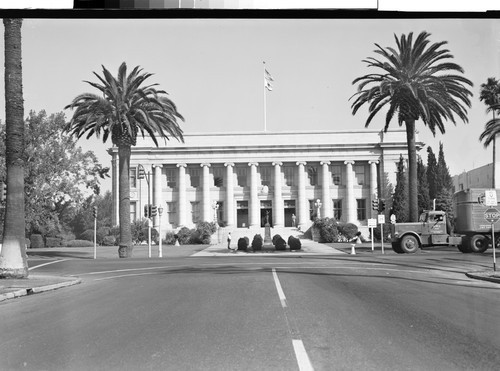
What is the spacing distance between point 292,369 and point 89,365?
2083 mm

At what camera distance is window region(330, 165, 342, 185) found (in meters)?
54.0

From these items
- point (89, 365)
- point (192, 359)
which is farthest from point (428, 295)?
point (89, 365)

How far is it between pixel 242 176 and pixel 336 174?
13906 millimetres

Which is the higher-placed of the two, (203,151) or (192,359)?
(203,151)

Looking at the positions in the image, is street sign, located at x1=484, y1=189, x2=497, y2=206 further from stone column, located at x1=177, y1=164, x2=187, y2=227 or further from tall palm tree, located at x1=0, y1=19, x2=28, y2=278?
stone column, located at x1=177, y1=164, x2=187, y2=227

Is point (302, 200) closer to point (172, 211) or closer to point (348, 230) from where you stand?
point (348, 230)

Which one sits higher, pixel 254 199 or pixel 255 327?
pixel 254 199

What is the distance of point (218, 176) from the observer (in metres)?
67.1

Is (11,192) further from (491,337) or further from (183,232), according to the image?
(183,232)

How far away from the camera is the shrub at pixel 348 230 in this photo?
4848 cm

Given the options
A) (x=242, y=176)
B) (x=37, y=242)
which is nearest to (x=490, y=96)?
(x=37, y=242)

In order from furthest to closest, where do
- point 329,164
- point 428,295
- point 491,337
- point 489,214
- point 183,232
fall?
point 329,164 → point 183,232 → point 489,214 → point 428,295 → point 491,337

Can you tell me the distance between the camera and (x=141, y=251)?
4347 centimetres

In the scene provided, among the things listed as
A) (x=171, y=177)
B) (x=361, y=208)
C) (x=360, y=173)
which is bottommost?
(x=361, y=208)
